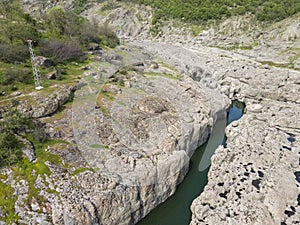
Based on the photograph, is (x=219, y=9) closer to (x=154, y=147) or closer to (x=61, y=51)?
(x=61, y=51)

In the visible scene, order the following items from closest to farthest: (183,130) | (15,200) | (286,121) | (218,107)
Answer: (15,200) < (183,130) < (286,121) < (218,107)

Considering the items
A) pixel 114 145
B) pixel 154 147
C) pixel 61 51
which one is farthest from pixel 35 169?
pixel 61 51

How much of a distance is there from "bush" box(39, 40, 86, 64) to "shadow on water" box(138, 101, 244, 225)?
2389 cm

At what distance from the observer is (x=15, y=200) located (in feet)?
54.9

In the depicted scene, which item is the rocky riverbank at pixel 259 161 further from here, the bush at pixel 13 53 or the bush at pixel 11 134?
the bush at pixel 13 53

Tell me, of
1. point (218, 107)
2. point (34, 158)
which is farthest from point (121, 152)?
point (218, 107)

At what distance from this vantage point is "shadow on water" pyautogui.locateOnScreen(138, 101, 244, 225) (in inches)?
835

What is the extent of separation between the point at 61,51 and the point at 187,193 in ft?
90.1

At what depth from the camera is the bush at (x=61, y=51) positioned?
3650 cm

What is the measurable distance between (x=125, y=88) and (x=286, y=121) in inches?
815

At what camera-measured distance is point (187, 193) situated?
23734 mm

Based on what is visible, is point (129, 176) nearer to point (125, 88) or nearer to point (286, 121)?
point (125, 88)

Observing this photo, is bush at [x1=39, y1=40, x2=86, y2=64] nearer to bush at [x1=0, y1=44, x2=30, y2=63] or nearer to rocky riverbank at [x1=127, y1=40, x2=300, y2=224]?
bush at [x1=0, y1=44, x2=30, y2=63]

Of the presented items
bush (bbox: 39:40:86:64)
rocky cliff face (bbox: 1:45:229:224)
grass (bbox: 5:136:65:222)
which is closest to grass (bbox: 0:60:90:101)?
bush (bbox: 39:40:86:64)
